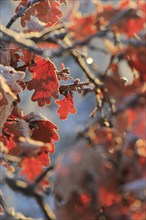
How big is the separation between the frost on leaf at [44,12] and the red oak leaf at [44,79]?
0.35 feet

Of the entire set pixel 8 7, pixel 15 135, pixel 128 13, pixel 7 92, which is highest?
pixel 128 13

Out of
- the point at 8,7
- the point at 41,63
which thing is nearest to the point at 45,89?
the point at 41,63

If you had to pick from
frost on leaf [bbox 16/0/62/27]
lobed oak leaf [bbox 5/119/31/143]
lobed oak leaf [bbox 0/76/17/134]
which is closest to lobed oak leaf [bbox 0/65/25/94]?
lobed oak leaf [bbox 0/76/17/134]

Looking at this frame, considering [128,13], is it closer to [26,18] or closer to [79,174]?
[79,174]

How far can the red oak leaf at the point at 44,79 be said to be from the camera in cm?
80

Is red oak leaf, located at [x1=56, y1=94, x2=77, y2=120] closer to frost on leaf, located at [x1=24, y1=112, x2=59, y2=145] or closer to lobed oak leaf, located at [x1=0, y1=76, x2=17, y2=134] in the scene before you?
frost on leaf, located at [x1=24, y1=112, x2=59, y2=145]

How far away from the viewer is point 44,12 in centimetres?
88

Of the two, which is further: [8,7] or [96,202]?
[8,7]

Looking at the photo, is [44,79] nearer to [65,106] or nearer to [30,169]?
[65,106]

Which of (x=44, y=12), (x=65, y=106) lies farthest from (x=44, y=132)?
(x=44, y=12)

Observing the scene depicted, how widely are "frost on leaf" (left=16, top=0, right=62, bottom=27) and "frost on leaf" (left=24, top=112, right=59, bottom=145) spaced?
190 millimetres

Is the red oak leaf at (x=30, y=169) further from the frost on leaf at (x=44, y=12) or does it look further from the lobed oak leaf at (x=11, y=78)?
the frost on leaf at (x=44, y=12)

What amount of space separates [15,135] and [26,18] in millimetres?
239

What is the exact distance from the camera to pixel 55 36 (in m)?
0.52
